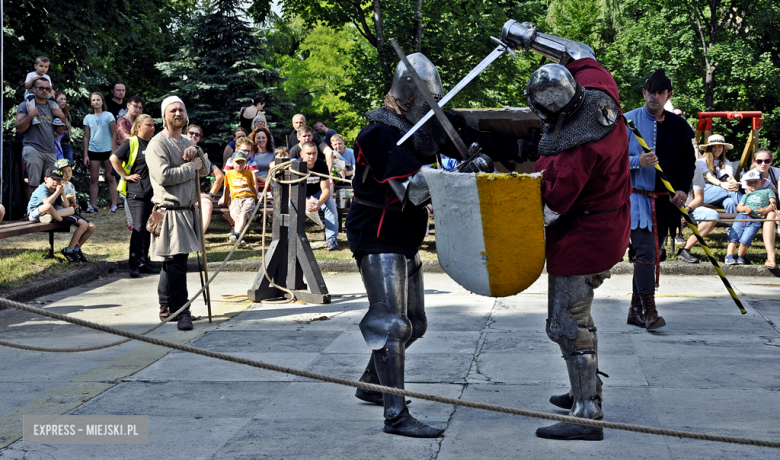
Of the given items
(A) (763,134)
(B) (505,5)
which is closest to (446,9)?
(B) (505,5)

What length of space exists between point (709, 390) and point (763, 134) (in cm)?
1960

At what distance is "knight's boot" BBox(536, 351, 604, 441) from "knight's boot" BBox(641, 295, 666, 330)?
245 cm

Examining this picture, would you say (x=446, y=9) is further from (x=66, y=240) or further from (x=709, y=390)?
(x=709, y=390)

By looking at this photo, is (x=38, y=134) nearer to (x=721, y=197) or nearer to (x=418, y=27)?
(x=418, y=27)

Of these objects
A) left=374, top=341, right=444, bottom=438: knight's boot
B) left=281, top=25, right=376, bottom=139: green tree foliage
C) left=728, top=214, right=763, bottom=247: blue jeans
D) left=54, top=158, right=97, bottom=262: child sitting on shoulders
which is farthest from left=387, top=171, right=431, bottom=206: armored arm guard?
left=281, top=25, right=376, bottom=139: green tree foliage

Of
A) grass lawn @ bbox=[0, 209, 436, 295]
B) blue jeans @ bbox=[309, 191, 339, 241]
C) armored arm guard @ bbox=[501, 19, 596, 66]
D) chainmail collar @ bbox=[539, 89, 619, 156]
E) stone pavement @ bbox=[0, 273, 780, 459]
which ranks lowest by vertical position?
stone pavement @ bbox=[0, 273, 780, 459]

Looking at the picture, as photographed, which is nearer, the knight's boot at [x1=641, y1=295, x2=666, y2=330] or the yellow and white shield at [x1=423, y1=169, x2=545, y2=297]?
the yellow and white shield at [x1=423, y1=169, x2=545, y2=297]

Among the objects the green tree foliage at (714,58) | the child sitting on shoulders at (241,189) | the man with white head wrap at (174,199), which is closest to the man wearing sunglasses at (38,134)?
the child sitting on shoulders at (241,189)

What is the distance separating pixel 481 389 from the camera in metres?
4.68

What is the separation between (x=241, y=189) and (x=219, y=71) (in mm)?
14263

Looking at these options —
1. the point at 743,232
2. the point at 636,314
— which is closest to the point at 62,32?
the point at 636,314

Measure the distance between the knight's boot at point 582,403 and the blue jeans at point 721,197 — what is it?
305 inches

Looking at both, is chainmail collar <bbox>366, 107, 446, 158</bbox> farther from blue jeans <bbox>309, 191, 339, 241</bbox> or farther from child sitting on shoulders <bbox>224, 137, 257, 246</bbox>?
child sitting on shoulders <bbox>224, 137, 257, 246</bbox>

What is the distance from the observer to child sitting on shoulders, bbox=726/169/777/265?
9.80 m
